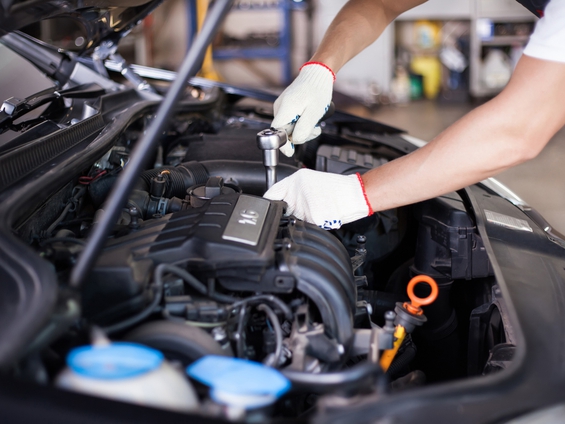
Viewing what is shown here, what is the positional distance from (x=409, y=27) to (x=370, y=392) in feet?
20.9

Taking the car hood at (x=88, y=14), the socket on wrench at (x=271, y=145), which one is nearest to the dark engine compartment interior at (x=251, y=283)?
the socket on wrench at (x=271, y=145)

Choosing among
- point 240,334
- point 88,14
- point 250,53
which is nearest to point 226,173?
point 88,14

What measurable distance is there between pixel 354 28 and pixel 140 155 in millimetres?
1054

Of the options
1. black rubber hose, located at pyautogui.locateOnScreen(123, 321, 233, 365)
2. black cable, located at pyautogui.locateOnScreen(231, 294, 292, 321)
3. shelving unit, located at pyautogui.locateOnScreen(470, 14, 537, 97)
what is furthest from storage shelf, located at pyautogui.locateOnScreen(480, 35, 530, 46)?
black rubber hose, located at pyautogui.locateOnScreen(123, 321, 233, 365)

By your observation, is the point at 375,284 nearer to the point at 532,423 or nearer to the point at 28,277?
the point at 532,423

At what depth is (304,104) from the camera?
139 centimetres

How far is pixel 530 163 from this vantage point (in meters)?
4.04

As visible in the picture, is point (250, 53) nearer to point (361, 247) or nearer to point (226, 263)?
point (361, 247)

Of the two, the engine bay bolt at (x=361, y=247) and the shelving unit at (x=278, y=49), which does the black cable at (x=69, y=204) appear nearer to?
the engine bay bolt at (x=361, y=247)

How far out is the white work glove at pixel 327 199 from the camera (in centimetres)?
122

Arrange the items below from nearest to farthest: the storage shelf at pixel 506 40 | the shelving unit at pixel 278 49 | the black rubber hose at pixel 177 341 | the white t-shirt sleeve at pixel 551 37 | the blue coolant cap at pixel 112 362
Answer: the blue coolant cap at pixel 112 362 → the black rubber hose at pixel 177 341 → the white t-shirt sleeve at pixel 551 37 → the storage shelf at pixel 506 40 → the shelving unit at pixel 278 49

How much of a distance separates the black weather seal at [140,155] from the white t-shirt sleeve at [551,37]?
621mm

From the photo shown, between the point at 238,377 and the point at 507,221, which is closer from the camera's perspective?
the point at 238,377

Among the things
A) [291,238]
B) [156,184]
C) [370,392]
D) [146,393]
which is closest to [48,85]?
[156,184]
